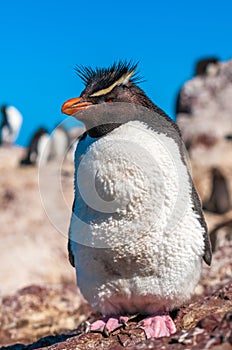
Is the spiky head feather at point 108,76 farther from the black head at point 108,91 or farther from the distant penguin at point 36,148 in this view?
the distant penguin at point 36,148

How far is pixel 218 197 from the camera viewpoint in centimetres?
1889

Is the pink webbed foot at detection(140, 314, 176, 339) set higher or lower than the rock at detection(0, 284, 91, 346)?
lower

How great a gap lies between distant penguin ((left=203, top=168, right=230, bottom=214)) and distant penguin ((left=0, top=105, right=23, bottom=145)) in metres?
15.9

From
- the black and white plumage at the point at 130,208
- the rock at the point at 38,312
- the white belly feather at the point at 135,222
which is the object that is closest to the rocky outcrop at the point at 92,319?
the rock at the point at 38,312

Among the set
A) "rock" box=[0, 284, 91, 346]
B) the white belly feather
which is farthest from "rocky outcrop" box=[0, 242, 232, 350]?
the white belly feather

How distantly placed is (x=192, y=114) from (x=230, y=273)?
21505 millimetres

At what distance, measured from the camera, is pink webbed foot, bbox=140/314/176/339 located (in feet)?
14.2

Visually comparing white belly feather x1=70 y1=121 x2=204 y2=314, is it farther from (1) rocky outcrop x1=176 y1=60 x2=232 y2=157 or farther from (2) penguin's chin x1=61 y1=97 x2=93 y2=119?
(1) rocky outcrop x1=176 y1=60 x2=232 y2=157

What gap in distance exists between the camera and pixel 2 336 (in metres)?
7.80

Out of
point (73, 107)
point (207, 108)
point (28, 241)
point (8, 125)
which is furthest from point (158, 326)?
point (8, 125)

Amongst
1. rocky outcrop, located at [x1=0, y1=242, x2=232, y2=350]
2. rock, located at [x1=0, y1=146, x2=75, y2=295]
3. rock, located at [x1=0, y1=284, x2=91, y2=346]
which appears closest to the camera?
rocky outcrop, located at [x1=0, y1=242, x2=232, y2=350]

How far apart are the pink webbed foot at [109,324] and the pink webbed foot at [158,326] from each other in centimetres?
14

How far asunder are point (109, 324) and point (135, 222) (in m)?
0.85

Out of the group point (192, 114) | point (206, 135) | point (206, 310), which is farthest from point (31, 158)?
point (206, 310)
